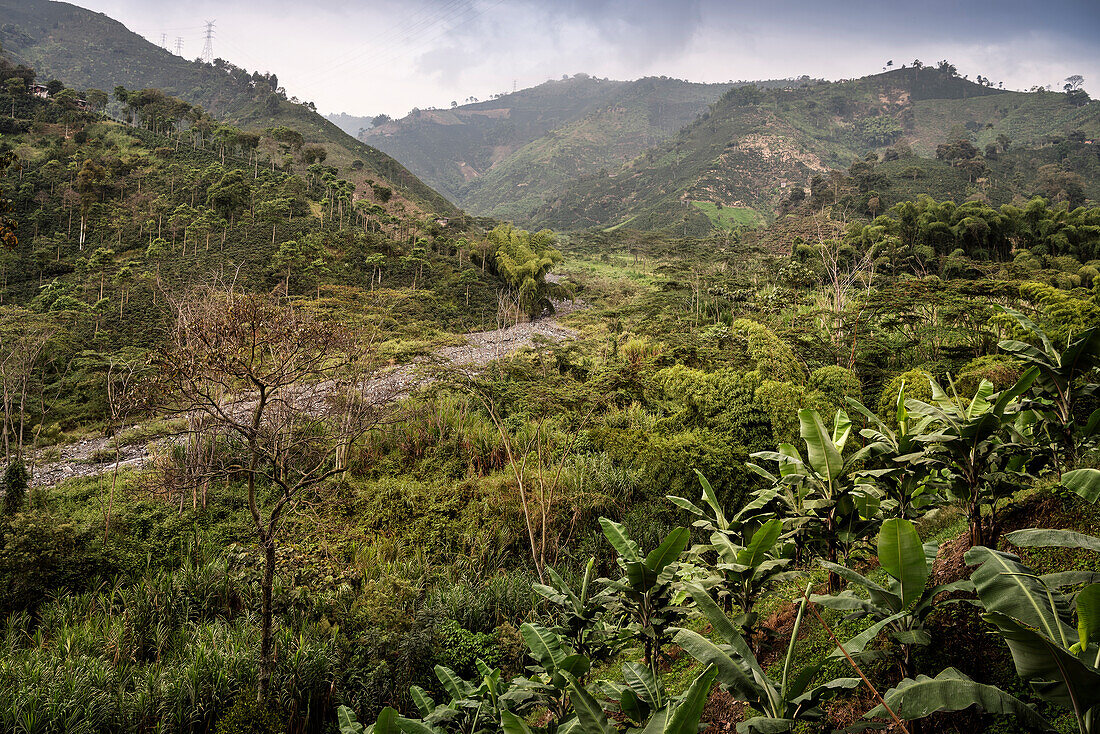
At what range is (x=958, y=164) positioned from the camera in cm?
3803

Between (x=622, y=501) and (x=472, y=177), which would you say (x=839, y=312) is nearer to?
(x=622, y=501)

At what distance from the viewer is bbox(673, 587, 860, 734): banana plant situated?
1461 mm

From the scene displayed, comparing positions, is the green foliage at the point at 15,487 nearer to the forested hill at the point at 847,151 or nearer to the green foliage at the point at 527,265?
the green foliage at the point at 527,265

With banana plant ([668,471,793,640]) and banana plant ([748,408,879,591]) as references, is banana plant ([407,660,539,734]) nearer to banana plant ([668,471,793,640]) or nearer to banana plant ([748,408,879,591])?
banana plant ([668,471,793,640])

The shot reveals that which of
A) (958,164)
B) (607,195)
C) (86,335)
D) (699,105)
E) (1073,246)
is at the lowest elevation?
(86,335)

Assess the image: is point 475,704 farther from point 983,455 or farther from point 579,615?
point 983,455

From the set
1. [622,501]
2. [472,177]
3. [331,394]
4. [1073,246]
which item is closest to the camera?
[622,501]

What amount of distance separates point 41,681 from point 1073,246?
20.7 metres

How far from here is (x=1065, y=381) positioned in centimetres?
207

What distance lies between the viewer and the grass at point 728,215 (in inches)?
2100

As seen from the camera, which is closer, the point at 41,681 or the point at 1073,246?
the point at 41,681

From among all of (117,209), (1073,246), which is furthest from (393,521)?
(117,209)

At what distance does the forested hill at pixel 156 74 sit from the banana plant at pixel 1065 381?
41.3 m

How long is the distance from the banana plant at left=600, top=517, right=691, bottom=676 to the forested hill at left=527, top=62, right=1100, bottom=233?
3740 centimetres
